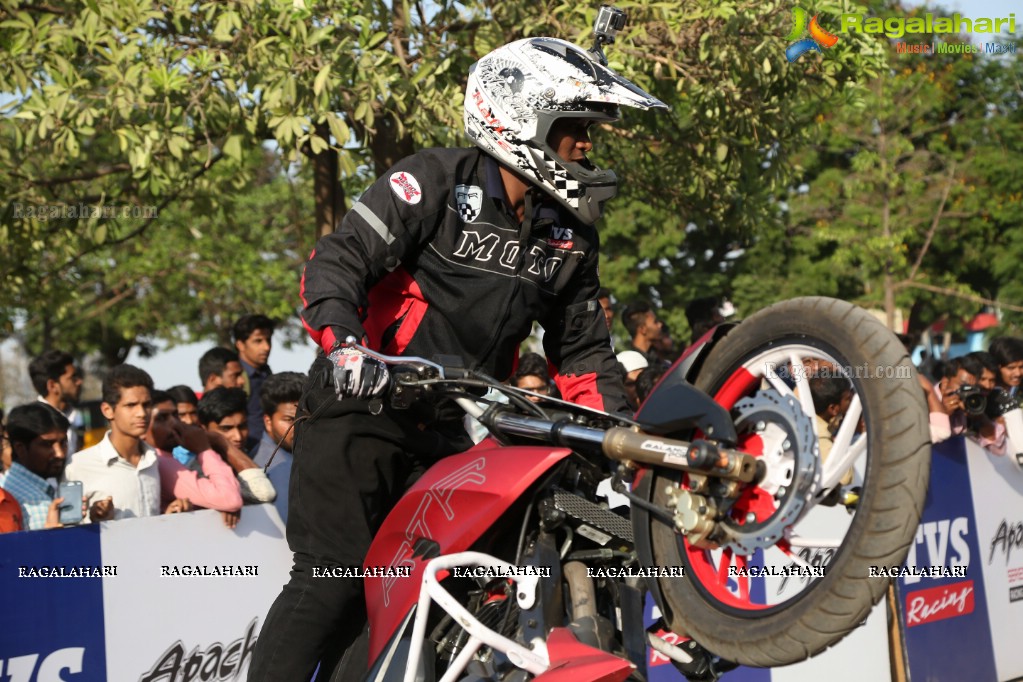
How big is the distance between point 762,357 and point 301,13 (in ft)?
15.1

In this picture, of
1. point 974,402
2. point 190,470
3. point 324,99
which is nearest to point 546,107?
point 190,470

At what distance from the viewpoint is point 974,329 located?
3969 cm

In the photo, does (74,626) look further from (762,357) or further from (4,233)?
(4,233)

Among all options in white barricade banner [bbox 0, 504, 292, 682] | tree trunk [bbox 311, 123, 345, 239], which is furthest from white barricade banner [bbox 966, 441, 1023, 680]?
tree trunk [bbox 311, 123, 345, 239]

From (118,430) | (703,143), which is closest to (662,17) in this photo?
(703,143)

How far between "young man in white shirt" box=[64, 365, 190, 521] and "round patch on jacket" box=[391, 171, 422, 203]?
2586 millimetres

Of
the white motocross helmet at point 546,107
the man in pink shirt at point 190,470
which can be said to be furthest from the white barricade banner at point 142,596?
the white motocross helmet at point 546,107

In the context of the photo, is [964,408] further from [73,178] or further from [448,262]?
[73,178]

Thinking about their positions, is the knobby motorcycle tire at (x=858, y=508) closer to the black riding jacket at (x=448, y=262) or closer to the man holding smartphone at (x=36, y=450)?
the black riding jacket at (x=448, y=262)

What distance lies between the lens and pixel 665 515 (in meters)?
2.94

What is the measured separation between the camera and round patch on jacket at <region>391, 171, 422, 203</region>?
3559mm

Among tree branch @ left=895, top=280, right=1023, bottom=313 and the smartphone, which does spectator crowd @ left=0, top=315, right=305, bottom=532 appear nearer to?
the smartphone

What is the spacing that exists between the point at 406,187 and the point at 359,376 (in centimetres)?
72

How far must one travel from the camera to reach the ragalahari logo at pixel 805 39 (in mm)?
7840
